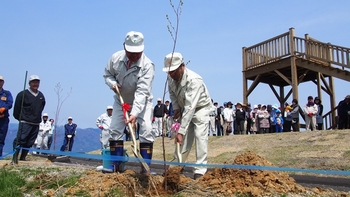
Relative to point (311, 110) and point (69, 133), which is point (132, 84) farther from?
point (69, 133)

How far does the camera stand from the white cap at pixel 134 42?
16.4ft

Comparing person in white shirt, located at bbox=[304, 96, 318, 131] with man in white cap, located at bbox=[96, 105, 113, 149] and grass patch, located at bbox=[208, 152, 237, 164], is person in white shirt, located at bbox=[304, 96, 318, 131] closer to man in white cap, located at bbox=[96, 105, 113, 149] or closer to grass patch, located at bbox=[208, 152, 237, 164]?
grass patch, located at bbox=[208, 152, 237, 164]

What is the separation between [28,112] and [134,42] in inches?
160

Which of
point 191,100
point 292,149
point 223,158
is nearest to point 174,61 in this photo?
point 191,100

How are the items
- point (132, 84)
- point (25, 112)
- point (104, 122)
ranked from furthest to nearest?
point (104, 122), point (25, 112), point (132, 84)

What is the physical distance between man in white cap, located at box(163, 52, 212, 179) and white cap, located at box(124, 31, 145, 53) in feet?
2.02

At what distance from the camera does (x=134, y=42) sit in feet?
16.5

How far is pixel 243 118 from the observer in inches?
645

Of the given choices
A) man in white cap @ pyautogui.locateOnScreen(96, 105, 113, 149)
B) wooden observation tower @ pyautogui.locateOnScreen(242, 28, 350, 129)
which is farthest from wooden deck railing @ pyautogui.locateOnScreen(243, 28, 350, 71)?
man in white cap @ pyautogui.locateOnScreen(96, 105, 113, 149)

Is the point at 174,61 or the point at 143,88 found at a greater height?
the point at 174,61

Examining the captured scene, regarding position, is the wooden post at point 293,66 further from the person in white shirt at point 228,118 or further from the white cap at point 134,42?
the white cap at point 134,42

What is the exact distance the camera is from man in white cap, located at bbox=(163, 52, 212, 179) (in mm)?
5520

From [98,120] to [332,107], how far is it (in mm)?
12176

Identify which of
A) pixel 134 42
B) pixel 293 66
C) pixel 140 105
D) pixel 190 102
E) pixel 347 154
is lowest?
pixel 347 154
